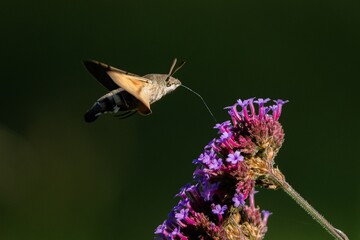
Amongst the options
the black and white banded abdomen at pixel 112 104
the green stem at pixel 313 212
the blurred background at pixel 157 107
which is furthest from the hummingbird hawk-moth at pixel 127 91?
the blurred background at pixel 157 107

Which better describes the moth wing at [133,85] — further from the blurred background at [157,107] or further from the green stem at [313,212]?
the blurred background at [157,107]

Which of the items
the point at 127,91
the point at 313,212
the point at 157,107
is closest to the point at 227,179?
the point at 313,212

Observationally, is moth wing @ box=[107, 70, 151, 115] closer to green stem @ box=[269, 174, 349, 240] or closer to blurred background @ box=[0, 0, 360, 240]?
green stem @ box=[269, 174, 349, 240]

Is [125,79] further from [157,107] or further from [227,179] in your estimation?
[157,107]

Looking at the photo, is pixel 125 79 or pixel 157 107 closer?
pixel 125 79

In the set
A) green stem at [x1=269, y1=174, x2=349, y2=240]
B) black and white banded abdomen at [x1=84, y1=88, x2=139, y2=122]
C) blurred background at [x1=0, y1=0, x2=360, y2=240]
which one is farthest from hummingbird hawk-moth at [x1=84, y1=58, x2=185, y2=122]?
blurred background at [x1=0, y1=0, x2=360, y2=240]

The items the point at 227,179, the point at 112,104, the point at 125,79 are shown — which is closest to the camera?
the point at 227,179

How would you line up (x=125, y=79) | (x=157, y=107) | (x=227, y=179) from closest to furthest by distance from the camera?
(x=227, y=179) < (x=125, y=79) < (x=157, y=107)
